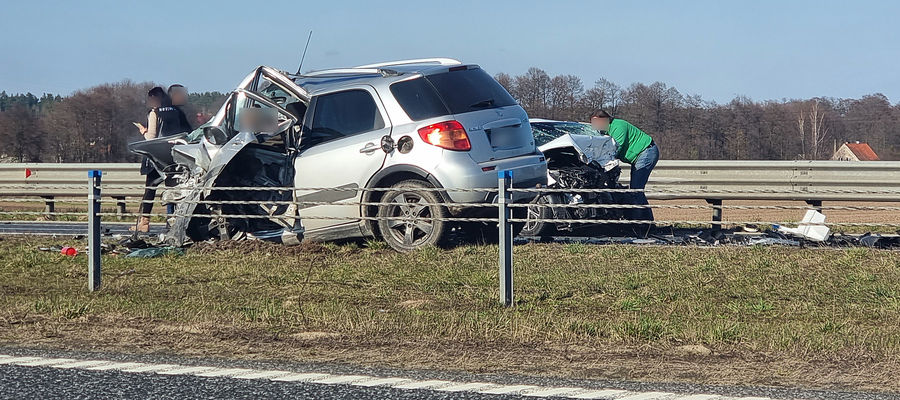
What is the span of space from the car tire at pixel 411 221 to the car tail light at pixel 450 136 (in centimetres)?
42

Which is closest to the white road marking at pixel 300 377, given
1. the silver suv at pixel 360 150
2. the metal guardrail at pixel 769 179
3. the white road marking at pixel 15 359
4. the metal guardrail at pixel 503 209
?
the white road marking at pixel 15 359

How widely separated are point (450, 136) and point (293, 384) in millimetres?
5001

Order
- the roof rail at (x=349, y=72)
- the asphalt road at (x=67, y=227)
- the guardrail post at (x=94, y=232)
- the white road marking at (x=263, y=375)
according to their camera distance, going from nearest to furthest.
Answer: the white road marking at (x=263, y=375)
the guardrail post at (x=94, y=232)
the roof rail at (x=349, y=72)
the asphalt road at (x=67, y=227)

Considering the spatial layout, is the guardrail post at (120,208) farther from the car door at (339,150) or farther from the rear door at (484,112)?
the rear door at (484,112)

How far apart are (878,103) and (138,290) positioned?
26806mm

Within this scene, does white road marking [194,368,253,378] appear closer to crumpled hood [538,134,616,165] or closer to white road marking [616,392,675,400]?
white road marking [616,392,675,400]

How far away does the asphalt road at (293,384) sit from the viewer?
179 inches

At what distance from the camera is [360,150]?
32.4 ft

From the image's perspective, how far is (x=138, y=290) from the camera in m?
8.45

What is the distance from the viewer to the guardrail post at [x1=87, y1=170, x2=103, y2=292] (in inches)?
333

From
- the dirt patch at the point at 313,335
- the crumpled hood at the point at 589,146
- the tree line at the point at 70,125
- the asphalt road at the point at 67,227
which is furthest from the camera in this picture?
the tree line at the point at 70,125

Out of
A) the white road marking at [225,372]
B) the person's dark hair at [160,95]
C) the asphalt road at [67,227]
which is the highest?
the person's dark hair at [160,95]

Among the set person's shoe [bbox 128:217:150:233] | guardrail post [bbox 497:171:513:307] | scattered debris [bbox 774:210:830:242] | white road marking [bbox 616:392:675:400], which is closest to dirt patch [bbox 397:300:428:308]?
guardrail post [bbox 497:171:513:307]

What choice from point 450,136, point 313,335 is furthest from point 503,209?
point 450,136
